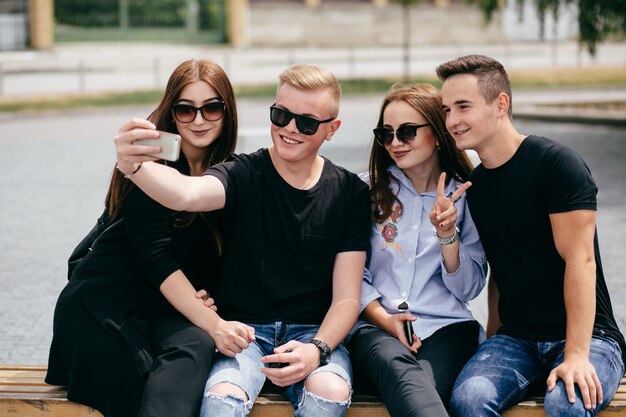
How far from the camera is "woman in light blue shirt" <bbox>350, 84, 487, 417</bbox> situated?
3.79 metres

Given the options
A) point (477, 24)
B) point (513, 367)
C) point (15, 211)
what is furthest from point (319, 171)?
point (477, 24)

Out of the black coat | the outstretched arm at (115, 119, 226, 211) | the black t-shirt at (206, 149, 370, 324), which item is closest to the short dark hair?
the black t-shirt at (206, 149, 370, 324)

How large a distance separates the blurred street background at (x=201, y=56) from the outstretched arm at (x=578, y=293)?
5.68ft

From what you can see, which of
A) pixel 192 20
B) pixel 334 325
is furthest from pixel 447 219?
pixel 192 20

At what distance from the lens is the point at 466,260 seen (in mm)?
3855

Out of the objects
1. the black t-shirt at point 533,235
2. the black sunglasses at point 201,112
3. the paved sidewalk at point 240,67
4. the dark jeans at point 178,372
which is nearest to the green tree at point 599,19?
the paved sidewalk at point 240,67

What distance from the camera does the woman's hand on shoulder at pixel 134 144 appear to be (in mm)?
3170

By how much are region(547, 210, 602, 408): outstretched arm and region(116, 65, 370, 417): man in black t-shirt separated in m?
0.76

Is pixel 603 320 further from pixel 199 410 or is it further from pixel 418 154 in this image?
pixel 199 410

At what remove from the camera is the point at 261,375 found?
3541mm

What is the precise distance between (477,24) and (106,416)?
161 feet

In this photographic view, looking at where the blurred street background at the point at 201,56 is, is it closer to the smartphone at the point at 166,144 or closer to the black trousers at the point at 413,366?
the black trousers at the point at 413,366

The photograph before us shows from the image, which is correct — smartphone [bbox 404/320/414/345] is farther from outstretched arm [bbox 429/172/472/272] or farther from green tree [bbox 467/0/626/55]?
green tree [bbox 467/0/626/55]

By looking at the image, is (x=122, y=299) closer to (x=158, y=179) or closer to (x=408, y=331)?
(x=158, y=179)
